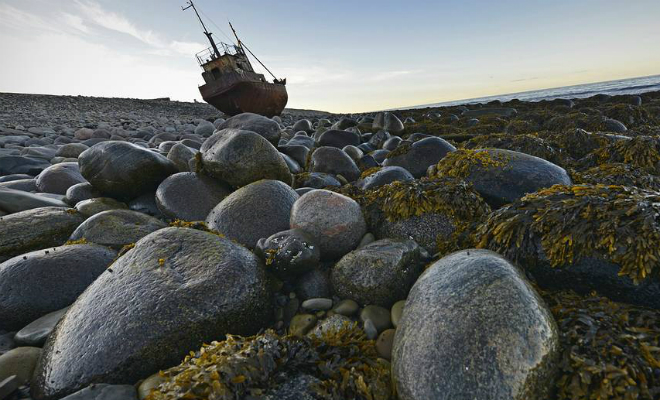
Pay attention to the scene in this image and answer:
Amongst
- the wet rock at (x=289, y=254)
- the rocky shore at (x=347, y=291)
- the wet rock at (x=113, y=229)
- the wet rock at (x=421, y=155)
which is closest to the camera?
the rocky shore at (x=347, y=291)

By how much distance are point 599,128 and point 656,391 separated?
1050 cm

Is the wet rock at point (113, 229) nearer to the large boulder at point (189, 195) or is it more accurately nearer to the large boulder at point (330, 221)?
the large boulder at point (189, 195)

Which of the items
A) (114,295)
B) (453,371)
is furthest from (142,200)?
(453,371)

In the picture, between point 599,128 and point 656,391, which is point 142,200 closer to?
point 656,391

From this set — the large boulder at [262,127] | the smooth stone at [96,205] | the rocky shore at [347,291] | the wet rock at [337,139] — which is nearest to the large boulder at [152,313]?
the rocky shore at [347,291]

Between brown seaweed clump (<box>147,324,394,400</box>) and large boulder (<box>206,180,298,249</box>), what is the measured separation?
5.23 ft

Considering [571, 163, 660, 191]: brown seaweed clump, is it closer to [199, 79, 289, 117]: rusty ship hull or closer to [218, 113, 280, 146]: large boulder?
[218, 113, 280, 146]: large boulder

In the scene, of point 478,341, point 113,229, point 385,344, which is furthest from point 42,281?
point 478,341

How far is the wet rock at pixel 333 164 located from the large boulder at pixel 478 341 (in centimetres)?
452

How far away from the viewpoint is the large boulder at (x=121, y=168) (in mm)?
4695

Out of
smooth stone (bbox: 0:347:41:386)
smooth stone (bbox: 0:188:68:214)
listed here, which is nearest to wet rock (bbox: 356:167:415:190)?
smooth stone (bbox: 0:347:41:386)

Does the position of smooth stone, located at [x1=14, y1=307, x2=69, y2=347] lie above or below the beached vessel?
below

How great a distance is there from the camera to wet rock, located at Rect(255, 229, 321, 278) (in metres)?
2.86

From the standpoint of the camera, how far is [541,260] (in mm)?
2410
